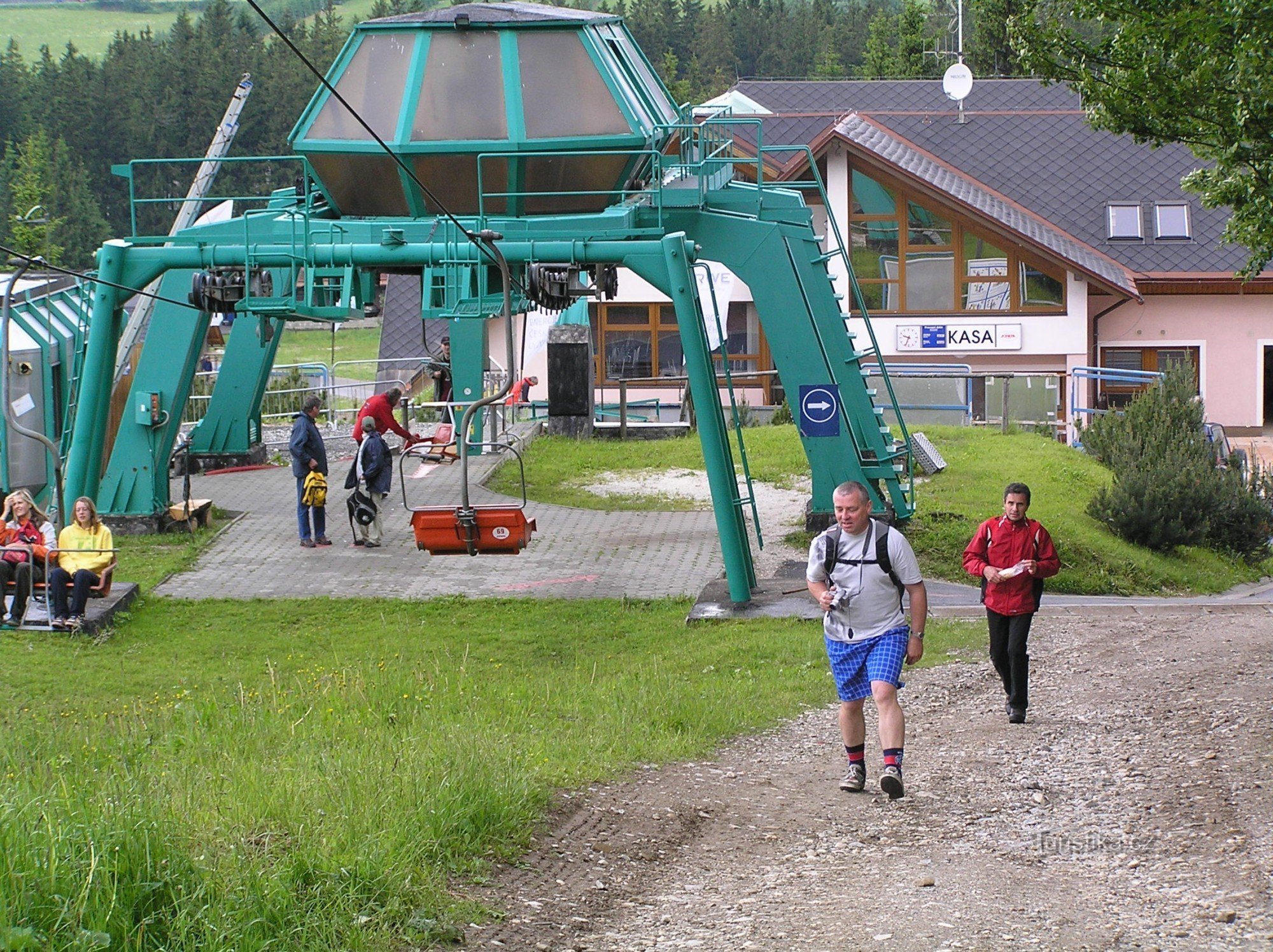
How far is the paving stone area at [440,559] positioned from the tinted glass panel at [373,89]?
15.7 ft

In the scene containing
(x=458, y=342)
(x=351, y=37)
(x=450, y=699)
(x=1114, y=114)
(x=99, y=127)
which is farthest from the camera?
(x=99, y=127)

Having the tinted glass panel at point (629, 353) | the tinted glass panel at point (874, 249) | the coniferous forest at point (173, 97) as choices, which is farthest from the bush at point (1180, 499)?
the coniferous forest at point (173, 97)

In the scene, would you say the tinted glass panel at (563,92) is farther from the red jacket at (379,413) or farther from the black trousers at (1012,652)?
the black trousers at (1012,652)

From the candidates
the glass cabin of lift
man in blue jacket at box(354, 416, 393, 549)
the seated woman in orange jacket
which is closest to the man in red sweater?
man in blue jacket at box(354, 416, 393, 549)

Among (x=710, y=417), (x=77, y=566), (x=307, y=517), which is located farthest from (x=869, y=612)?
(x=307, y=517)

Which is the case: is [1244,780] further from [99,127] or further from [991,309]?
[99,127]

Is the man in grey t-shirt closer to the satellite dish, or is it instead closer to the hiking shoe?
the hiking shoe

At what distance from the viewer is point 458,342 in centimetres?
1478

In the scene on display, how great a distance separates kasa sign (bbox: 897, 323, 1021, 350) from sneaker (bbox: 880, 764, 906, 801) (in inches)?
1190

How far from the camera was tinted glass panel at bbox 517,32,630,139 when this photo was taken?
52.5 feet

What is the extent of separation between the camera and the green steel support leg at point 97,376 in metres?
16.7

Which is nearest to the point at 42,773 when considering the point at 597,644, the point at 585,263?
the point at 597,644

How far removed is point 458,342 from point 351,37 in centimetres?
399

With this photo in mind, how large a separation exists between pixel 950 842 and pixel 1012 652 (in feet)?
9.19
